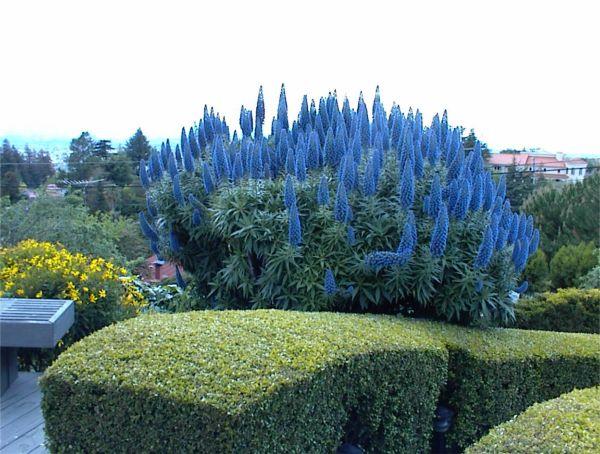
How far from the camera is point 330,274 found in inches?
163

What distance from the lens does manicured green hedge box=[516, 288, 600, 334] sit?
6469 millimetres

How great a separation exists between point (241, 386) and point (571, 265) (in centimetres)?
842

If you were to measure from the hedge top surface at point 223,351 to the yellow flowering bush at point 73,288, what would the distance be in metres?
1.21

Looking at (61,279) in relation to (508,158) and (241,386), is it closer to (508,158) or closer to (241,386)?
(241,386)

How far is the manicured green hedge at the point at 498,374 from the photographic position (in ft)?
12.7

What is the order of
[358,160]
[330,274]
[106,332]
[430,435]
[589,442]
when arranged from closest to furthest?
[589,442] < [106,332] < [430,435] < [330,274] < [358,160]

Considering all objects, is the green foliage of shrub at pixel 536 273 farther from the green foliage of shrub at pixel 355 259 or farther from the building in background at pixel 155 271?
the building in background at pixel 155 271

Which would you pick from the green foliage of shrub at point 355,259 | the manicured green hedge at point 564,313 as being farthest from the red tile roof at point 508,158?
the green foliage of shrub at point 355,259

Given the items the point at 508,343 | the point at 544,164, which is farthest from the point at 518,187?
the point at 508,343

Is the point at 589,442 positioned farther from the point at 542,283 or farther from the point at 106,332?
the point at 542,283

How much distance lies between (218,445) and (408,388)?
1.43 meters

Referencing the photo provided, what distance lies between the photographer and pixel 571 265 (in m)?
9.59

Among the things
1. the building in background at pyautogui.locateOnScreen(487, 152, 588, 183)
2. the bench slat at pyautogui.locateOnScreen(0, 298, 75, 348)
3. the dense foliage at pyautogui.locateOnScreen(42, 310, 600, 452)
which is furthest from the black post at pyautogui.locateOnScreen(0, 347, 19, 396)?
the building in background at pyautogui.locateOnScreen(487, 152, 588, 183)

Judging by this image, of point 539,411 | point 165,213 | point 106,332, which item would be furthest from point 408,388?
point 165,213
